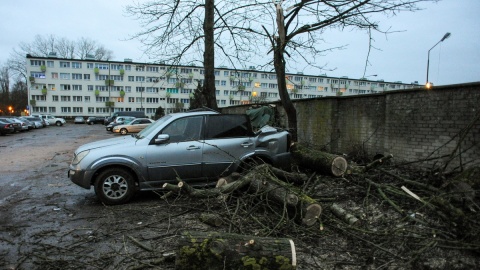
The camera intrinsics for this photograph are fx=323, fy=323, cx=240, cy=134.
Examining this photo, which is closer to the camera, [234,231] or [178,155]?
[234,231]

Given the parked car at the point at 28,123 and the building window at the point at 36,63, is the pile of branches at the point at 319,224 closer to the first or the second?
the parked car at the point at 28,123

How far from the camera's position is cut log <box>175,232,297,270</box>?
3.28 meters

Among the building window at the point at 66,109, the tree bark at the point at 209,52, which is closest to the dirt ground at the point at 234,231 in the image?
the tree bark at the point at 209,52

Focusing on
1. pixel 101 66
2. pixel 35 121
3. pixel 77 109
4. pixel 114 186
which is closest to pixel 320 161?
pixel 114 186

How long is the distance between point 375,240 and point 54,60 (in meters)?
84.1

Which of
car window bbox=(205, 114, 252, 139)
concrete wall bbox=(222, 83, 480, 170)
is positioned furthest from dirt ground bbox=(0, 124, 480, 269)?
concrete wall bbox=(222, 83, 480, 170)

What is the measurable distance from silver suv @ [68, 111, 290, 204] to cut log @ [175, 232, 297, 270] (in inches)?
115

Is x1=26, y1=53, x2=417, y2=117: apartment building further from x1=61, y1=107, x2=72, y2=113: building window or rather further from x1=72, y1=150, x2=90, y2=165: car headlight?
x1=72, y1=150, x2=90, y2=165: car headlight

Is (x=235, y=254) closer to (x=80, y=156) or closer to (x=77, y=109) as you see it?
(x=80, y=156)

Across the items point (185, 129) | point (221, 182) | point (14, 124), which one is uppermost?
point (185, 129)

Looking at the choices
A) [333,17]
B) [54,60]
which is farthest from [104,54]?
[333,17]

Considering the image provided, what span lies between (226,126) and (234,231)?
2846mm

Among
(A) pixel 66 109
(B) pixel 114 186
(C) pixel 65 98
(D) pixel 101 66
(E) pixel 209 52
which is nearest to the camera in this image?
(B) pixel 114 186

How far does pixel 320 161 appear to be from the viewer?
6574 mm
